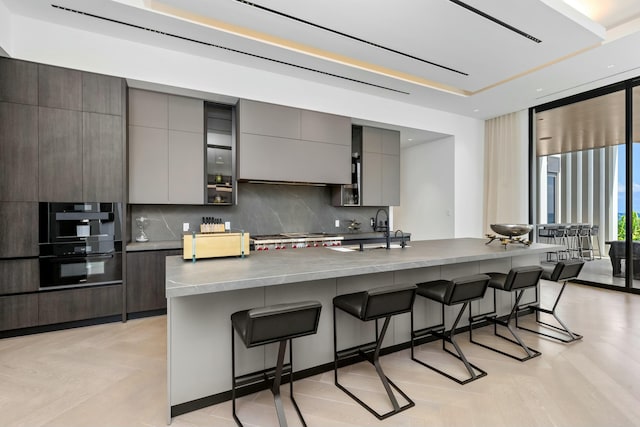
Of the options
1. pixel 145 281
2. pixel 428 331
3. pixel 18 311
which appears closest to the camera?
pixel 428 331

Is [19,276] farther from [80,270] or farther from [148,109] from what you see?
[148,109]

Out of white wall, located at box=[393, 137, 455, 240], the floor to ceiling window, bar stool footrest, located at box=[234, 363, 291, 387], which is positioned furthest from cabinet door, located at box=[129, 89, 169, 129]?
the floor to ceiling window

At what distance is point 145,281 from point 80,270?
1.99ft

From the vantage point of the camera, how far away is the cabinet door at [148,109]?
359 centimetres

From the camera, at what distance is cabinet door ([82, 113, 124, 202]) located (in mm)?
3195

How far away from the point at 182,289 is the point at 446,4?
10.4 ft

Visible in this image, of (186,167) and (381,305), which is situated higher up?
(186,167)

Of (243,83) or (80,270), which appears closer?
(80,270)

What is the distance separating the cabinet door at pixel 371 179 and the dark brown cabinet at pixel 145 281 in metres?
3.10

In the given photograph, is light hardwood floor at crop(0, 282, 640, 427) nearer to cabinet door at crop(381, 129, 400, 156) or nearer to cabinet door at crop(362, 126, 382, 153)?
cabinet door at crop(362, 126, 382, 153)

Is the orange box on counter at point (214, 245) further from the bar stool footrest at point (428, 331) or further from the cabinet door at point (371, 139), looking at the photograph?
the cabinet door at point (371, 139)

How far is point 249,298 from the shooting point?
2.04 m

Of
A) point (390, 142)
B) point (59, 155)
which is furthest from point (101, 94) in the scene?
point (390, 142)

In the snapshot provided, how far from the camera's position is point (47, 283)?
3.05m
